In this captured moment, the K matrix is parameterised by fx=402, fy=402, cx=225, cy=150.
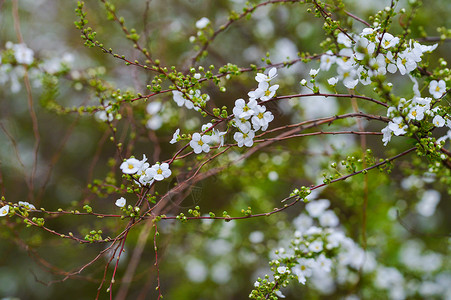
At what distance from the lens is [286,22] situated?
3.14 m

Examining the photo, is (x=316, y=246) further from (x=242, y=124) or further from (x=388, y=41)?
(x=388, y=41)

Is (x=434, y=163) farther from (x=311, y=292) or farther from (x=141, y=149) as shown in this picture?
(x=141, y=149)

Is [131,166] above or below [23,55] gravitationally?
below

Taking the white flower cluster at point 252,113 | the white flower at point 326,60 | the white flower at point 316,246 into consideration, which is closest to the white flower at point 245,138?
the white flower cluster at point 252,113

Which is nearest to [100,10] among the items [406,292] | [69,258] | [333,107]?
[333,107]

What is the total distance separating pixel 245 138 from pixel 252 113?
0.10 meters

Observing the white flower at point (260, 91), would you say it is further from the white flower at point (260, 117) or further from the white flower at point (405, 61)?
the white flower at point (405, 61)

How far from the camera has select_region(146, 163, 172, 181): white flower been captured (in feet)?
3.79

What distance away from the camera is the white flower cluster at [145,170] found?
45.1 inches

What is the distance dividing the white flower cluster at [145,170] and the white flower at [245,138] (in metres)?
0.22

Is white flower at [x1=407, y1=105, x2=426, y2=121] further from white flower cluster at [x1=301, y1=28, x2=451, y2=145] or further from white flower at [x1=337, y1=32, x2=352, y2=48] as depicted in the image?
white flower at [x1=337, y1=32, x2=352, y2=48]

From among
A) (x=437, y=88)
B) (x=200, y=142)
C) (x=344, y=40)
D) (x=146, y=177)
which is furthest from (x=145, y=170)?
(x=437, y=88)

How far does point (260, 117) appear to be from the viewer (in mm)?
1165

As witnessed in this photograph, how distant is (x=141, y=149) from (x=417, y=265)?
254 cm
